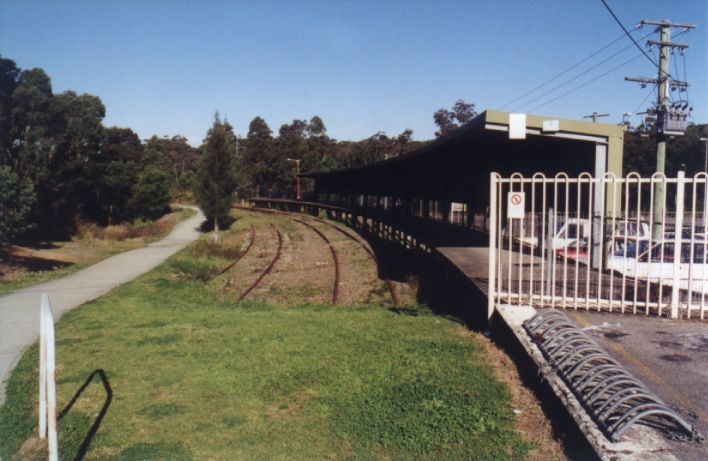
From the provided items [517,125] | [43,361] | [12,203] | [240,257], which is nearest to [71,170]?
[12,203]

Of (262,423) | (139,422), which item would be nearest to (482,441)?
(262,423)

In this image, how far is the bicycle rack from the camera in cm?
370

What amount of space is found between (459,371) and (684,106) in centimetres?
2432

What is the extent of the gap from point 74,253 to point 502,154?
21.1 meters

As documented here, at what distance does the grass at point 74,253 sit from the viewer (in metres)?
15.4

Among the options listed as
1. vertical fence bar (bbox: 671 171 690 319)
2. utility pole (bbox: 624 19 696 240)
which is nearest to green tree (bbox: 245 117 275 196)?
utility pole (bbox: 624 19 696 240)

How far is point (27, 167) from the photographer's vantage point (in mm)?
30312

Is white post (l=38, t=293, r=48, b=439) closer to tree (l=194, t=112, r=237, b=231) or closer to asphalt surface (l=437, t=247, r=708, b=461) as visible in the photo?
asphalt surface (l=437, t=247, r=708, b=461)

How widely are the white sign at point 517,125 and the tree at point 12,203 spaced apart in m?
17.9

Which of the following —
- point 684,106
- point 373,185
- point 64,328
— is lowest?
point 64,328

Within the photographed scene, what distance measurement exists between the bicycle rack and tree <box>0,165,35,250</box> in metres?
19.6

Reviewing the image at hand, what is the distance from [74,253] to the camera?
2531 centimetres

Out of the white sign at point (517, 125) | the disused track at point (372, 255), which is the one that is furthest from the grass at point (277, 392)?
the disused track at point (372, 255)

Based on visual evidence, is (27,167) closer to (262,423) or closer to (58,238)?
(58,238)
